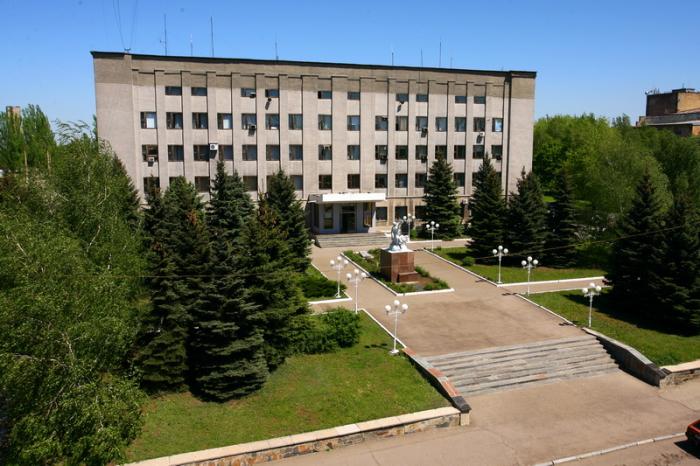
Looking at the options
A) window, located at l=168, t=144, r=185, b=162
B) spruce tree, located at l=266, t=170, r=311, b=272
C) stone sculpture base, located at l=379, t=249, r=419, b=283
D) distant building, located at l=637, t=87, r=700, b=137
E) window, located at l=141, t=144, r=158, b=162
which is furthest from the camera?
distant building, located at l=637, t=87, r=700, b=137

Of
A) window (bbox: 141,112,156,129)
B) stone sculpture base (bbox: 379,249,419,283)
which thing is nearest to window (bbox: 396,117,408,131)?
window (bbox: 141,112,156,129)

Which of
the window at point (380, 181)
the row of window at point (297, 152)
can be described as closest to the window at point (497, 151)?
the row of window at point (297, 152)

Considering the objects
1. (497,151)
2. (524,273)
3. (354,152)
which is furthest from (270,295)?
(497,151)

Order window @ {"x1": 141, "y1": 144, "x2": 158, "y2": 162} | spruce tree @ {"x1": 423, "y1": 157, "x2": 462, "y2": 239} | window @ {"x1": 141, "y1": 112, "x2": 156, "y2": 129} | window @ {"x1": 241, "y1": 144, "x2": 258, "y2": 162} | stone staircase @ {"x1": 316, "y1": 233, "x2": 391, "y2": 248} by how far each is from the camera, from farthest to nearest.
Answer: window @ {"x1": 241, "y1": 144, "x2": 258, "y2": 162}, spruce tree @ {"x1": 423, "y1": 157, "x2": 462, "y2": 239}, window @ {"x1": 141, "y1": 144, "x2": 158, "y2": 162}, window @ {"x1": 141, "y1": 112, "x2": 156, "y2": 129}, stone staircase @ {"x1": 316, "y1": 233, "x2": 391, "y2": 248}

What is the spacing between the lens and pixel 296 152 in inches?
1695

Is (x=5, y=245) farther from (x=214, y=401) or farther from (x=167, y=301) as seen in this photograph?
(x=214, y=401)

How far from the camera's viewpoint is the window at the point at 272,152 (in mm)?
42438

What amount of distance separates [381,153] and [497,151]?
9.82 meters

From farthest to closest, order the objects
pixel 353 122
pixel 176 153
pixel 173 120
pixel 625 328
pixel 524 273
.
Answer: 1. pixel 353 122
2. pixel 176 153
3. pixel 173 120
4. pixel 524 273
5. pixel 625 328

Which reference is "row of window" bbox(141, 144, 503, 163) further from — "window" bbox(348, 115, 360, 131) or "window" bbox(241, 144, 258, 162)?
"window" bbox(348, 115, 360, 131)

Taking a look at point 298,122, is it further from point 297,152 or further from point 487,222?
point 487,222

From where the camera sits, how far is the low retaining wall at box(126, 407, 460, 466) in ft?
47.6

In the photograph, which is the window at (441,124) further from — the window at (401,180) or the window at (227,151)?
the window at (227,151)

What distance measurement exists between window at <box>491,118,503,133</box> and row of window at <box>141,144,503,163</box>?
119 centimetres
